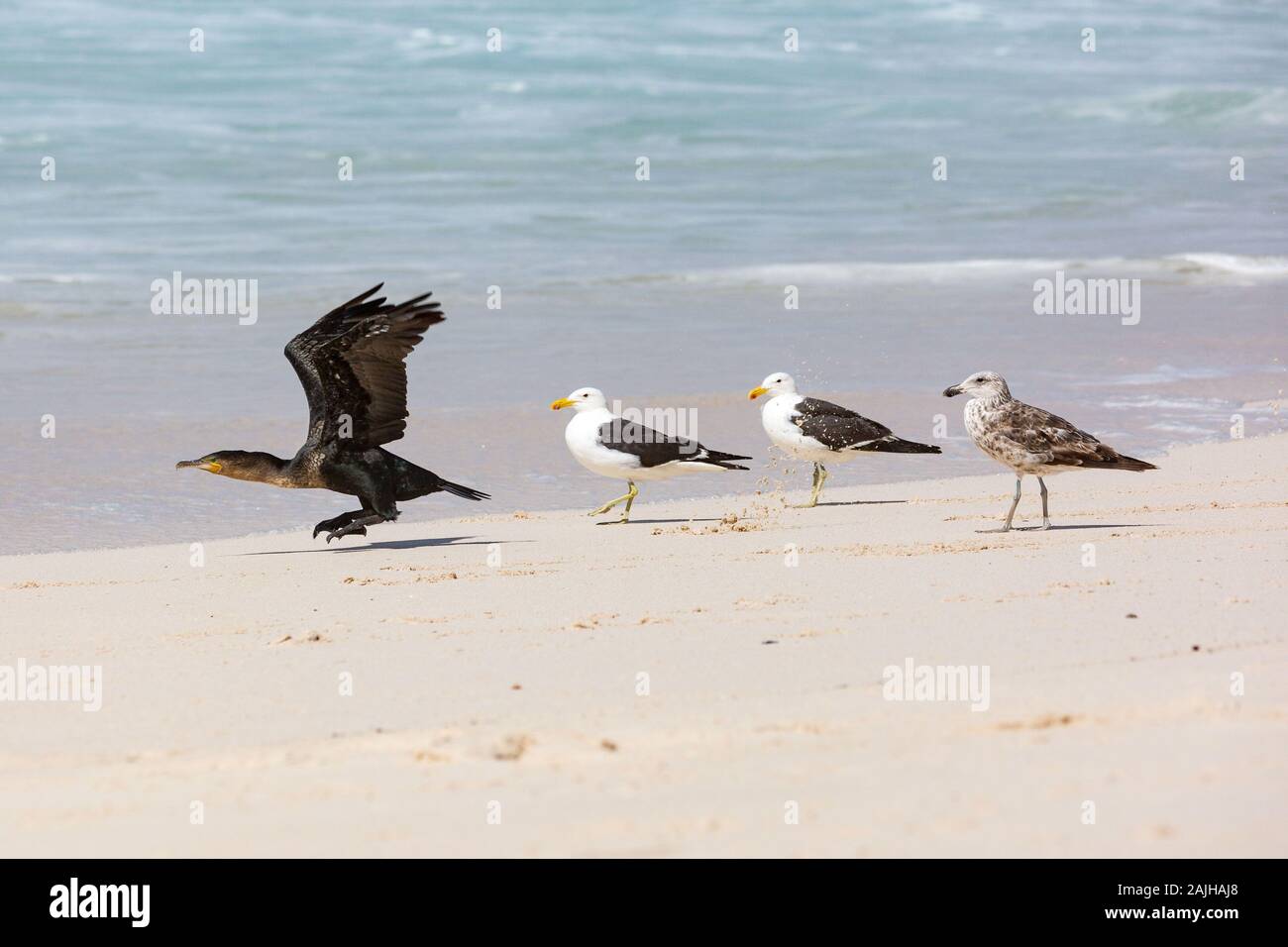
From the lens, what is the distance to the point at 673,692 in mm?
4992

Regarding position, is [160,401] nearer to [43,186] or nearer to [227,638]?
[227,638]

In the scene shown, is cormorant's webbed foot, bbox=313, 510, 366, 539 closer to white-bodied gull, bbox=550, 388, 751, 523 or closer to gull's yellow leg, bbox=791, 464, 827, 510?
white-bodied gull, bbox=550, 388, 751, 523

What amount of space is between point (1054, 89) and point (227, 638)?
119 ft

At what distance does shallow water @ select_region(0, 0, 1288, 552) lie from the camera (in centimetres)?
1253

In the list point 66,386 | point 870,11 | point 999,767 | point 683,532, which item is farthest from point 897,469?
point 870,11

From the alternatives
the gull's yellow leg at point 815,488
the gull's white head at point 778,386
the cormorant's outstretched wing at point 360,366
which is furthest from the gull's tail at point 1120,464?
the cormorant's outstretched wing at point 360,366

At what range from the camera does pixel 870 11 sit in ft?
148

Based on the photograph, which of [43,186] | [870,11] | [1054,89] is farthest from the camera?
[870,11]

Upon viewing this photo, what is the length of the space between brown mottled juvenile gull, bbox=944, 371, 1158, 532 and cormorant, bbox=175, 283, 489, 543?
9.40ft

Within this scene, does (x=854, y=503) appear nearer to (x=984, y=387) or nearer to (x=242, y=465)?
(x=984, y=387)

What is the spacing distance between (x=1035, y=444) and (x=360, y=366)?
11.5 feet

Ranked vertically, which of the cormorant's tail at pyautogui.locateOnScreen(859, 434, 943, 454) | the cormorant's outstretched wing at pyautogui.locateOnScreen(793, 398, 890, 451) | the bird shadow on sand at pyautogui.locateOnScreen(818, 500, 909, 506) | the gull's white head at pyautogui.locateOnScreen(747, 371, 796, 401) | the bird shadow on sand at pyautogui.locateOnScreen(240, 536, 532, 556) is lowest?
the bird shadow on sand at pyautogui.locateOnScreen(240, 536, 532, 556)

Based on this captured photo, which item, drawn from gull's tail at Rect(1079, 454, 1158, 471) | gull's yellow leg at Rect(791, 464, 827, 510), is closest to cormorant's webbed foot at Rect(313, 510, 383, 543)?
gull's yellow leg at Rect(791, 464, 827, 510)

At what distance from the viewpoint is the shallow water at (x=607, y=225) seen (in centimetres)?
1253
